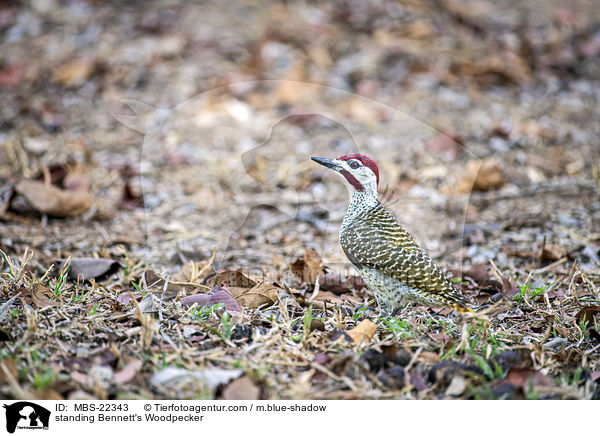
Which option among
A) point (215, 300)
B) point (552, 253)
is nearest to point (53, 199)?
point (215, 300)

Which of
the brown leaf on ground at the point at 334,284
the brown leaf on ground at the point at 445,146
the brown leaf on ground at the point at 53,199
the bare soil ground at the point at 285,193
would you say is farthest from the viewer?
the brown leaf on ground at the point at 445,146

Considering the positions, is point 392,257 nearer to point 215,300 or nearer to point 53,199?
point 215,300

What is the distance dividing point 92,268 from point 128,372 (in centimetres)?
126

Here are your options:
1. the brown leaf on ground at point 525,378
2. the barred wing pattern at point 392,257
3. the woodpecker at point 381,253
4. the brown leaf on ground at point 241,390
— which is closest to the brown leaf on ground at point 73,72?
the woodpecker at point 381,253

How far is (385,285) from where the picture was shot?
3096 mm

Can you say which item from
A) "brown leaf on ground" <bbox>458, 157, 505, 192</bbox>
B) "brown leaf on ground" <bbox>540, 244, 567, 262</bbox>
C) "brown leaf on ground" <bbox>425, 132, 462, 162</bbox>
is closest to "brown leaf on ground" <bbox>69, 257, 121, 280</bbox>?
"brown leaf on ground" <bbox>540, 244, 567, 262</bbox>

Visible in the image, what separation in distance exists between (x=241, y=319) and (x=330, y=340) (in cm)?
45

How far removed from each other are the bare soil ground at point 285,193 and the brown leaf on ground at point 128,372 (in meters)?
0.02

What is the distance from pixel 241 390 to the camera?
2576mm

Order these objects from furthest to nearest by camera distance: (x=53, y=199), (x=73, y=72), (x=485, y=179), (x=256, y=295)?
(x=73, y=72) → (x=485, y=179) → (x=53, y=199) → (x=256, y=295)

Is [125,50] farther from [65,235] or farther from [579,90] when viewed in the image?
[579,90]

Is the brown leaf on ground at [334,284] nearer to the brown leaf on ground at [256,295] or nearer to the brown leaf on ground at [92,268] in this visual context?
the brown leaf on ground at [256,295]

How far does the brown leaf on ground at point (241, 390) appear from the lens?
2.57m
